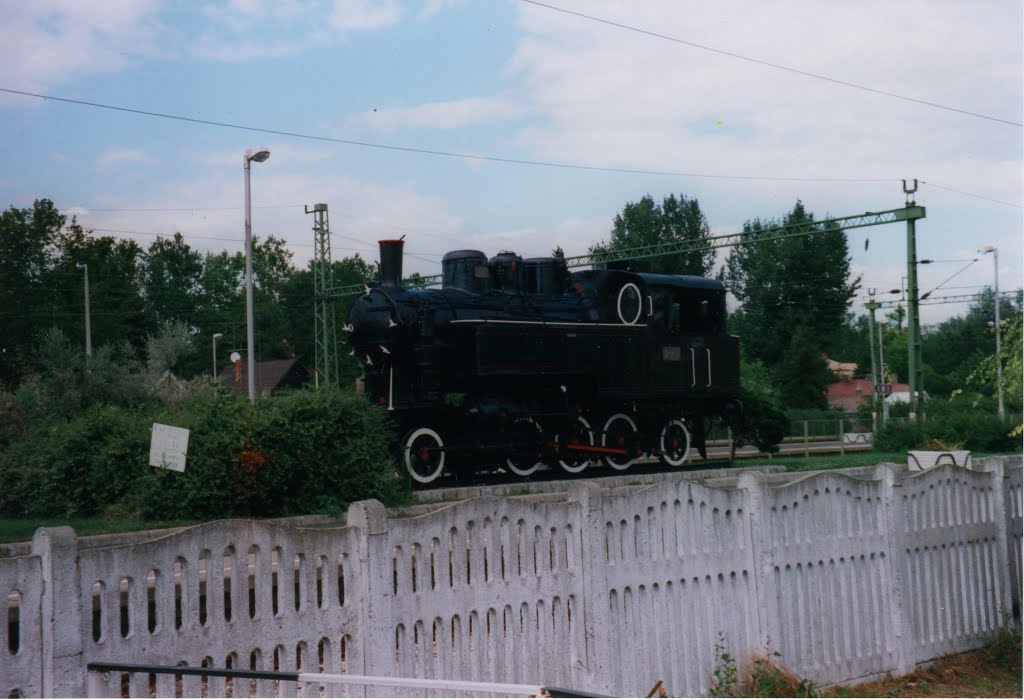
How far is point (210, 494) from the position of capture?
34.7 feet

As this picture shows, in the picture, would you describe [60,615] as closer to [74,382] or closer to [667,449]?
[74,382]

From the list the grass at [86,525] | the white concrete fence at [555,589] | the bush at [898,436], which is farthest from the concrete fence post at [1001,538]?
the bush at [898,436]

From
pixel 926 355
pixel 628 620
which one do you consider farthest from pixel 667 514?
pixel 926 355

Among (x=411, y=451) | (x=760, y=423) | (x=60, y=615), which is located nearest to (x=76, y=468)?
(x=411, y=451)

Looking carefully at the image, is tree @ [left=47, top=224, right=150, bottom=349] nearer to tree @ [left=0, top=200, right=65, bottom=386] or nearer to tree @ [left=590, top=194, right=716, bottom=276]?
tree @ [left=0, top=200, right=65, bottom=386]

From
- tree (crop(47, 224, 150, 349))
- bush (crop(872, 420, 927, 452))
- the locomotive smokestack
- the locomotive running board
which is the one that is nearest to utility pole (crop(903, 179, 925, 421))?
bush (crop(872, 420, 927, 452))

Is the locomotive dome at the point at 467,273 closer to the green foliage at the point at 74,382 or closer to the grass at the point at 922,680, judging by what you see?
the green foliage at the point at 74,382

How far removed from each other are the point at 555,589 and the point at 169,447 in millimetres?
5766

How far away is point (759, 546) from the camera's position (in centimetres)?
718

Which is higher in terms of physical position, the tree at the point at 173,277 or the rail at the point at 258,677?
the tree at the point at 173,277

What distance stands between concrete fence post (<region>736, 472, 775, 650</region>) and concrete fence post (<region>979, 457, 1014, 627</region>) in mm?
3260

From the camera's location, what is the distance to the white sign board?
10281mm

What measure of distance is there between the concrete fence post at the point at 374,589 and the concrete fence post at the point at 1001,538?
20.9 feet

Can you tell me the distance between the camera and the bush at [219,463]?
421 inches
